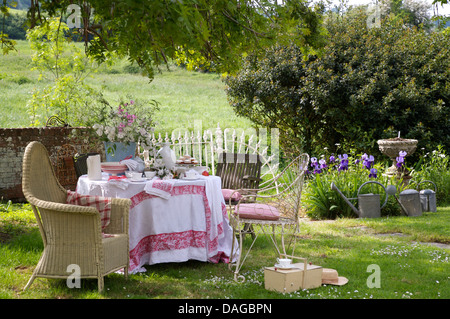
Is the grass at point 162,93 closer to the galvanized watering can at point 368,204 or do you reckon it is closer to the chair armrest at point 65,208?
the galvanized watering can at point 368,204

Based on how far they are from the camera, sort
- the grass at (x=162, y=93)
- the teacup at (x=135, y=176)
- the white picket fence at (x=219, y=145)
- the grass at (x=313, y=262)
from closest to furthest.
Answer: the grass at (x=313, y=262) → the teacup at (x=135, y=176) → the white picket fence at (x=219, y=145) → the grass at (x=162, y=93)

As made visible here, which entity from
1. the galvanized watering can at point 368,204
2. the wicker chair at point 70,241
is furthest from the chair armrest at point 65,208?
the galvanized watering can at point 368,204

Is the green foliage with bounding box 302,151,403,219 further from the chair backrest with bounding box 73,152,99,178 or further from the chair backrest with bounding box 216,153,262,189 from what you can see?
the chair backrest with bounding box 73,152,99,178

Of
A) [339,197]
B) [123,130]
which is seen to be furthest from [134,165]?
[339,197]

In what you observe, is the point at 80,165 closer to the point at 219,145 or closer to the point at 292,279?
the point at 292,279

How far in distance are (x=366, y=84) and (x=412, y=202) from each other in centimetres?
289

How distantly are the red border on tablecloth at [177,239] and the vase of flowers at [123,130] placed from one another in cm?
65

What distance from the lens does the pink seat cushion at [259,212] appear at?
455 centimetres

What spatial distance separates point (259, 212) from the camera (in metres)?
4.60

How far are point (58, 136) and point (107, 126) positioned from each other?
4.49 metres

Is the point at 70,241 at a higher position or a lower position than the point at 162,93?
lower

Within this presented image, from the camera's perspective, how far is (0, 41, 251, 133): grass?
20.2 m

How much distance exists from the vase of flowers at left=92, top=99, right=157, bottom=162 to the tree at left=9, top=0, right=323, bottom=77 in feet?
1.99

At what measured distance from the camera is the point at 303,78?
9.92 meters
